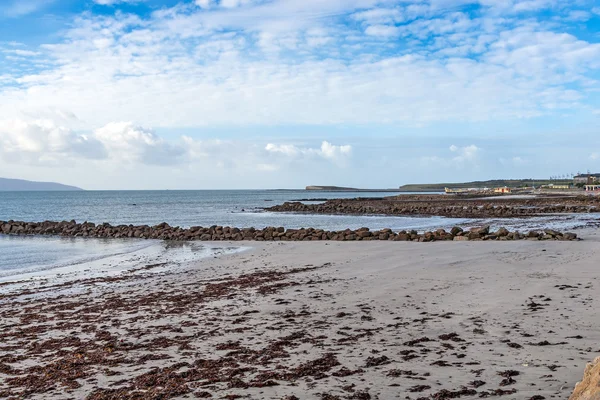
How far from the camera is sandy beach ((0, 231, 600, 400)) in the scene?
5180 millimetres

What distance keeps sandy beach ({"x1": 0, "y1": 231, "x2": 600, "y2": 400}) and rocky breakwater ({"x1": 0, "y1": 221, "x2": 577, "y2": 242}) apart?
7.97 meters

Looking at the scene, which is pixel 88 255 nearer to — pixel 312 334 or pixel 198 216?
pixel 312 334

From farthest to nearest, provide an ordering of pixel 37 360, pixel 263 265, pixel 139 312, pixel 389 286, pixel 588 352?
1. pixel 263 265
2. pixel 389 286
3. pixel 139 312
4. pixel 37 360
5. pixel 588 352

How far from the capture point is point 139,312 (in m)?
9.03

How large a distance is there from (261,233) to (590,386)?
912 inches

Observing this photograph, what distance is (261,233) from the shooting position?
86.4ft

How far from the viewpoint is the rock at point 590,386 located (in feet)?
11.1

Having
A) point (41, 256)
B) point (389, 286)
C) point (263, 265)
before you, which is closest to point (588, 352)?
point (389, 286)

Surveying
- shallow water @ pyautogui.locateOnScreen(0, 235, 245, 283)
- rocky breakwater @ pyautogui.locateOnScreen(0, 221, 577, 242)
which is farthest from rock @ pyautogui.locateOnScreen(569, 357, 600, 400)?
rocky breakwater @ pyautogui.locateOnScreen(0, 221, 577, 242)

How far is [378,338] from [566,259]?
9.37 m

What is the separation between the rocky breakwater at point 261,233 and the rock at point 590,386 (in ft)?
58.1

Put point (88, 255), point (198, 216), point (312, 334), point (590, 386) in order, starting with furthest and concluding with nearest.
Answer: point (198, 216) < point (88, 255) < point (312, 334) < point (590, 386)

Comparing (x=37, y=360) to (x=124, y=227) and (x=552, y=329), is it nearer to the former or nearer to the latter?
(x=552, y=329)

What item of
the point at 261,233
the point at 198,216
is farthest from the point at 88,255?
the point at 198,216
